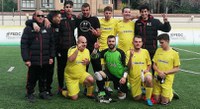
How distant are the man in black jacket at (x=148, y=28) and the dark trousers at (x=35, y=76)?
2111 mm

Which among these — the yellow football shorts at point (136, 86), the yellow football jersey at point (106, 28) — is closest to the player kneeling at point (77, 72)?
the yellow football jersey at point (106, 28)

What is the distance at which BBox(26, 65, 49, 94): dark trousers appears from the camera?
252 inches

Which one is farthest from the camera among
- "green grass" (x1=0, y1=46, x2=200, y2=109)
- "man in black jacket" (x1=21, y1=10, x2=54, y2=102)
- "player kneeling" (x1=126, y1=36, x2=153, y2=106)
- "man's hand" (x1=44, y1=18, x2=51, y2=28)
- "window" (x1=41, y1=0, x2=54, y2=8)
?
"window" (x1=41, y1=0, x2=54, y2=8)

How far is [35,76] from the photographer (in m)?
6.50

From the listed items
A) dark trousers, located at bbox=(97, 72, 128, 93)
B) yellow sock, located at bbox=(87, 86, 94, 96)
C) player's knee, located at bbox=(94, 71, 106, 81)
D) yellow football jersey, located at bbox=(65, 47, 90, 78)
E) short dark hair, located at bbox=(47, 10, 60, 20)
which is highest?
short dark hair, located at bbox=(47, 10, 60, 20)

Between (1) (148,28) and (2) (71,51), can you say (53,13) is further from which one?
(1) (148,28)

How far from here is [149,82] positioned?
245 inches

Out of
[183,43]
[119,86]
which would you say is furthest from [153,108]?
[183,43]

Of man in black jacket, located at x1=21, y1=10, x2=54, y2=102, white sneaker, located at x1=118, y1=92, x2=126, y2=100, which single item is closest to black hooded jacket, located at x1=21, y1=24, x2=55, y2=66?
man in black jacket, located at x1=21, y1=10, x2=54, y2=102

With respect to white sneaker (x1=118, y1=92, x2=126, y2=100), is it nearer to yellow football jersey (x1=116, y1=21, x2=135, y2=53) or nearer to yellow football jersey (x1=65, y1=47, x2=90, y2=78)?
yellow football jersey (x1=65, y1=47, x2=90, y2=78)

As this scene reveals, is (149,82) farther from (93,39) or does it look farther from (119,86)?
(93,39)

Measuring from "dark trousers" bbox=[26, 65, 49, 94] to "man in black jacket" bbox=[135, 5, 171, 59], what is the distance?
6.92 feet

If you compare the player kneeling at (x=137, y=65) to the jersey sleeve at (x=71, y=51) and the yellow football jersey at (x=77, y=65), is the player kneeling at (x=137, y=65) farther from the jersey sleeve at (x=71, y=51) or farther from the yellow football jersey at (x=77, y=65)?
the jersey sleeve at (x=71, y=51)

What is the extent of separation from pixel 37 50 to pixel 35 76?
1.84 ft
